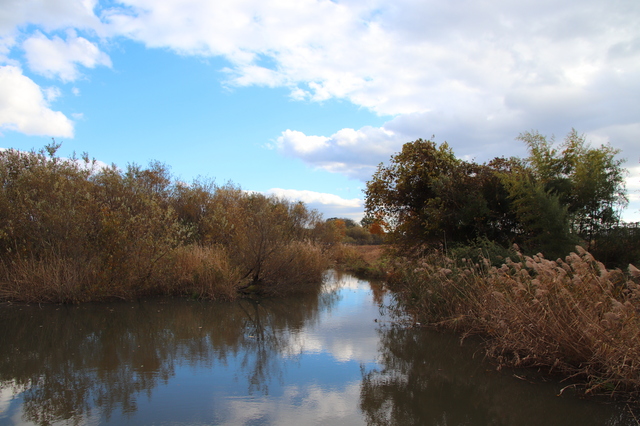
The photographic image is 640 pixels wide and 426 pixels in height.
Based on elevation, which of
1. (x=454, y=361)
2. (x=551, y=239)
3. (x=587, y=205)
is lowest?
(x=454, y=361)

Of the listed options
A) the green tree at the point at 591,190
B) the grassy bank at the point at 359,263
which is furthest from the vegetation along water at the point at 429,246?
the grassy bank at the point at 359,263

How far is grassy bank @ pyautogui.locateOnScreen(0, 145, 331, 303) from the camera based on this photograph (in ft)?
41.6

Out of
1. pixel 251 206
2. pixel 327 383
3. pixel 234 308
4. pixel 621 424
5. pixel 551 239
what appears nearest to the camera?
pixel 621 424

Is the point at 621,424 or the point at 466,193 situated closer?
the point at 621,424

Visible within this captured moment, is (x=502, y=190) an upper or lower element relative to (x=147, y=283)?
upper

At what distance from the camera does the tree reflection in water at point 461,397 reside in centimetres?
532

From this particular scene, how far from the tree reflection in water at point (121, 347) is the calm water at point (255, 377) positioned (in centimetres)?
3

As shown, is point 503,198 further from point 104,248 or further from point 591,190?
point 104,248

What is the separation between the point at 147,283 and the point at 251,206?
894 cm

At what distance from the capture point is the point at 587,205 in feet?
38.8

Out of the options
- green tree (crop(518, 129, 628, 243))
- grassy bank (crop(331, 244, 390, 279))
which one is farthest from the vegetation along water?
grassy bank (crop(331, 244, 390, 279))

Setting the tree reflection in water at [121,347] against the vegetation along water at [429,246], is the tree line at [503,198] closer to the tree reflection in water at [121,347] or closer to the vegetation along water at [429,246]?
the vegetation along water at [429,246]

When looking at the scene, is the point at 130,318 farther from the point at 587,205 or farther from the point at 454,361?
the point at 587,205

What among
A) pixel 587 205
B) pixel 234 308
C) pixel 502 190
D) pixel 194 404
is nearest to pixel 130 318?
pixel 234 308
